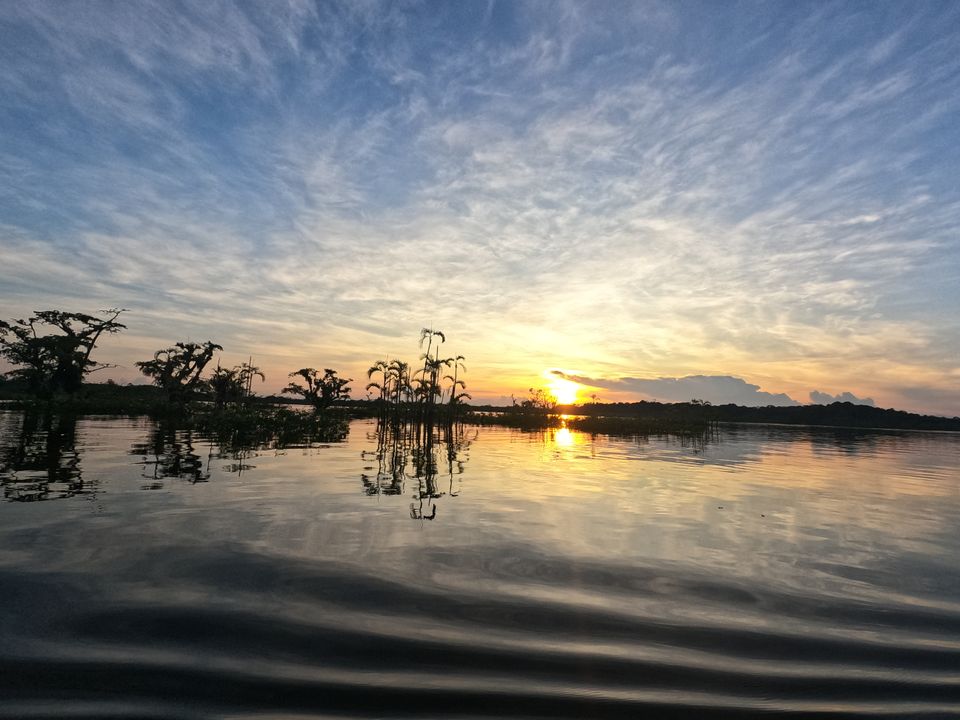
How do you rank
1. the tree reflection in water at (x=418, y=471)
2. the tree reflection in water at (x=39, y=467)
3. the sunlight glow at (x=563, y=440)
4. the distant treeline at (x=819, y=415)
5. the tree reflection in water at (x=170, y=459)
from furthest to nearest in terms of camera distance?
the distant treeline at (x=819, y=415)
the sunlight glow at (x=563, y=440)
the tree reflection in water at (x=170, y=459)
the tree reflection in water at (x=418, y=471)
the tree reflection in water at (x=39, y=467)

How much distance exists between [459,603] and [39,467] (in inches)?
534

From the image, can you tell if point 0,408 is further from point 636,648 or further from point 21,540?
point 636,648

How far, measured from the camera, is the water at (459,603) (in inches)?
152

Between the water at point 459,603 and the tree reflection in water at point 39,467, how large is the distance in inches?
5.3

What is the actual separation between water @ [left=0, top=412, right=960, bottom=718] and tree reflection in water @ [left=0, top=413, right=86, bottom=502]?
135 millimetres

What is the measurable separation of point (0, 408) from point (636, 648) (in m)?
54.3

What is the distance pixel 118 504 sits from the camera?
9.49 metres

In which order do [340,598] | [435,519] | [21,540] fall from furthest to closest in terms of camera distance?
1. [435,519]
2. [21,540]
3. [340,598]

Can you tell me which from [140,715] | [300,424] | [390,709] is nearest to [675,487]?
[390,709]

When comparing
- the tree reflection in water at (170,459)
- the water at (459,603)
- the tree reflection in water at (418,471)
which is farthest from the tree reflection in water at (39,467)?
the tree reflection in water at (418,471)

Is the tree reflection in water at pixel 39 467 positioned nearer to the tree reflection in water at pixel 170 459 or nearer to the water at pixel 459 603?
the water at pixel 459 603

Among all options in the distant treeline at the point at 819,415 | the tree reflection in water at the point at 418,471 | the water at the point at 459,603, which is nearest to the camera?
the water at the point at 459,603

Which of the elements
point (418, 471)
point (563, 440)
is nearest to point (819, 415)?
point (563, 440)

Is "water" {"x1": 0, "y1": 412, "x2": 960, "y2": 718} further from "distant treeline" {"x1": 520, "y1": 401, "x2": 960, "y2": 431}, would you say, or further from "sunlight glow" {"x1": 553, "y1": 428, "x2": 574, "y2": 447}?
"distant treeline" {"x1": 520, "y1": 401, "x2": 960, "y2": 431}
